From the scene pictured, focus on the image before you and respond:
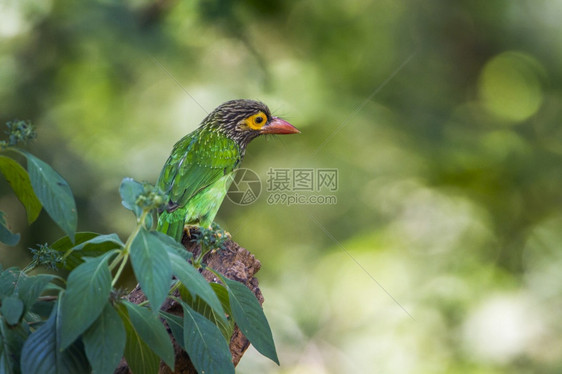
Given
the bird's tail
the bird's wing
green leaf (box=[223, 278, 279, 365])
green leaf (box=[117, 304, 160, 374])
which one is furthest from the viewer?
the bird's wing

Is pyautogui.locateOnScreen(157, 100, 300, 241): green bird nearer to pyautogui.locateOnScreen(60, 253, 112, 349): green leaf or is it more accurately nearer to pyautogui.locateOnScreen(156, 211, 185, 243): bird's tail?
pyautogui.locateOnScreen(156, 211, 185, 243): bird's tail

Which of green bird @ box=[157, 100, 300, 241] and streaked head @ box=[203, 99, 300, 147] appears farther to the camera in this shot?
streaked head @ box=[203, 99, 300, 147]

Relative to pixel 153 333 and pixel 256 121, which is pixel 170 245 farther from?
pixel 256 121

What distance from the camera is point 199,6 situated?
511 centimetres

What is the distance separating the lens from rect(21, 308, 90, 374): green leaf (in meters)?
1.54

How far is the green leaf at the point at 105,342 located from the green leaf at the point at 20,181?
0.44 meters

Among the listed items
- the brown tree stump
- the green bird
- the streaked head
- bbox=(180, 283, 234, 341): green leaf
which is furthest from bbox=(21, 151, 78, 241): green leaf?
the streaked head

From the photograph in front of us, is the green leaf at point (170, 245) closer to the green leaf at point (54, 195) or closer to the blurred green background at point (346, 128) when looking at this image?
the green leaf at point (54, 195)

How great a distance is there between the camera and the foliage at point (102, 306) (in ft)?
4.84

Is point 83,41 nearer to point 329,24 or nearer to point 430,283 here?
point 329,24

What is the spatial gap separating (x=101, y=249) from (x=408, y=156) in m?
3.48

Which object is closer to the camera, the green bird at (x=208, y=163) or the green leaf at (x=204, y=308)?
the green leaf at (x=204, y=308)

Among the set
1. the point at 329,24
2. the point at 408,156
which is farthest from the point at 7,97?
the point at 408,156

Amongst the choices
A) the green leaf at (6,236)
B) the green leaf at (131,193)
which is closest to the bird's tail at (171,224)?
the green leaf at (6,236)
